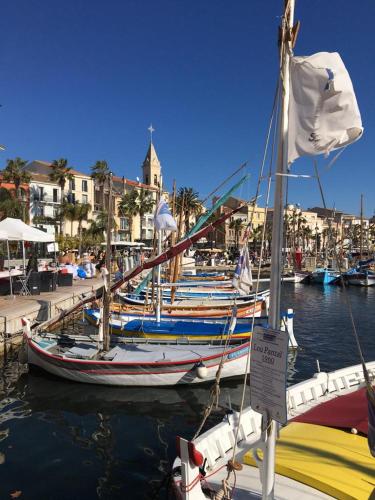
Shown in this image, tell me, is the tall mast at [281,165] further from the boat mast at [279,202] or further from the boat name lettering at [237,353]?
the boat name lettering at [237,353]

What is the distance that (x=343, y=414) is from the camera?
7.86 m

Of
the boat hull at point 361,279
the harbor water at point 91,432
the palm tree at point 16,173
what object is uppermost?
the palm tree at point 16,173

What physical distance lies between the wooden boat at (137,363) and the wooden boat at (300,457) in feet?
19.9

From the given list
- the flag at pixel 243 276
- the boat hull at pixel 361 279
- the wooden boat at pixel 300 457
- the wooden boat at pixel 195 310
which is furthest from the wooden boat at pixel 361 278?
the wooden boat at pixel 300 457

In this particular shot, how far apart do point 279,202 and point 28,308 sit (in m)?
21.0

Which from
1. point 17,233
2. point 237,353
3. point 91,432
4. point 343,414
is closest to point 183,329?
point 237,353

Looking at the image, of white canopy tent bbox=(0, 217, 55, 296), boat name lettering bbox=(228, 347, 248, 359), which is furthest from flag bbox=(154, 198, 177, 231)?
white canopy tent bbox=(0, 217, 55, 296)

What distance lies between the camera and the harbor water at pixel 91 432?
9258mm

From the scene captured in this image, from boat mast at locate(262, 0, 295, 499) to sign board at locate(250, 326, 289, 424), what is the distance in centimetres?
21

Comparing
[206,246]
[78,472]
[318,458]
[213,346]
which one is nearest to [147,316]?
[213,346]

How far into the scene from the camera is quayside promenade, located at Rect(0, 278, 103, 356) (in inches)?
773

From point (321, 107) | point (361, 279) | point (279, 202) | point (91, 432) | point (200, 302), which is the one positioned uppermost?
point (321, 107)

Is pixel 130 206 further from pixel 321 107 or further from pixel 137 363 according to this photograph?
pixel 321 107

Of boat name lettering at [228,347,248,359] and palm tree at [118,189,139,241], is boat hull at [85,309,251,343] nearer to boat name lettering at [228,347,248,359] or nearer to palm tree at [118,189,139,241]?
boat name lettering at [228,347,248,359]
